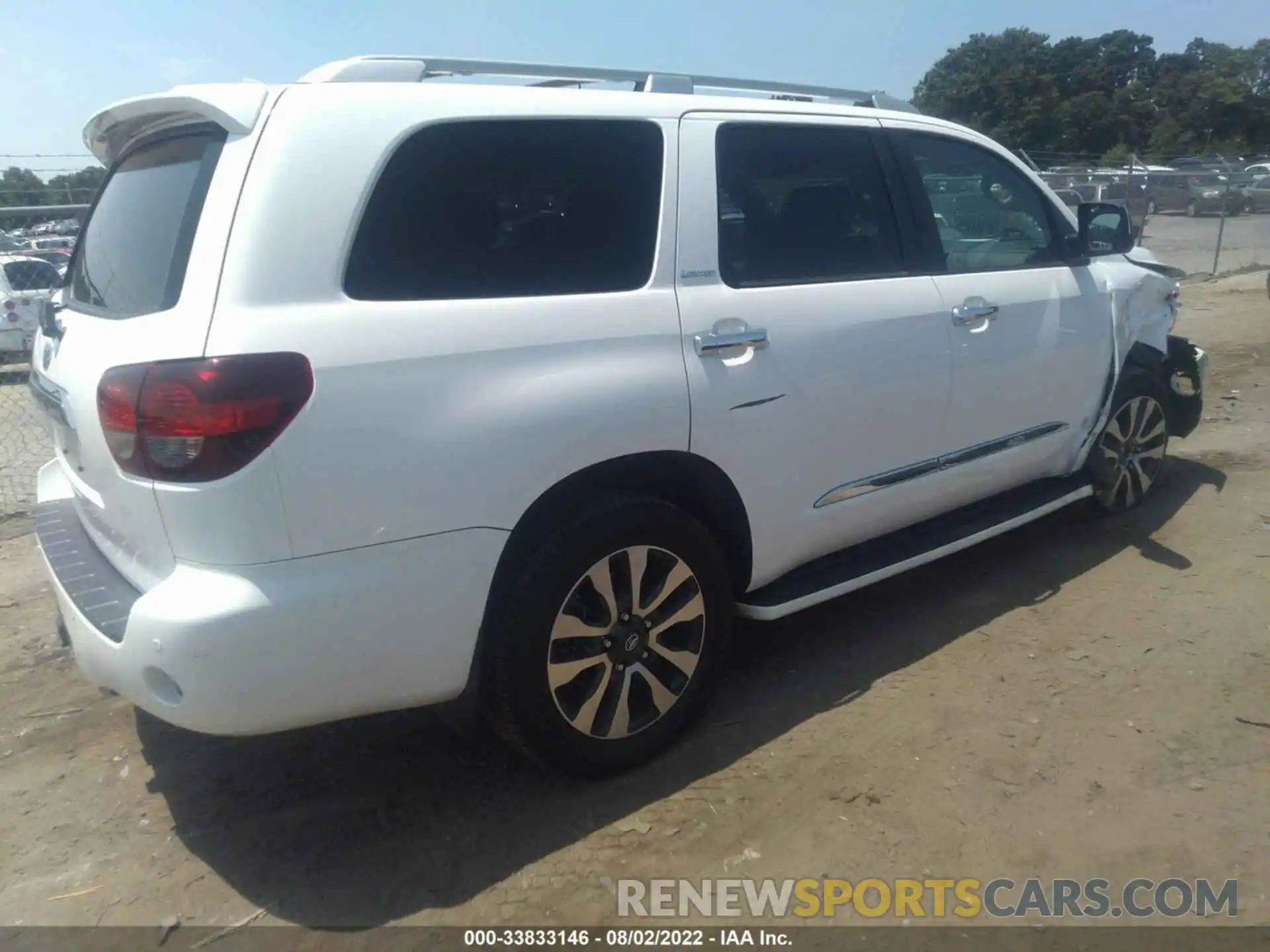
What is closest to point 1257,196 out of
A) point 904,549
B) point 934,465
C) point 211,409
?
point 934,465

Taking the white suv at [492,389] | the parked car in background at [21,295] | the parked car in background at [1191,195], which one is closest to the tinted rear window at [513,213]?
the white suv at [492,389]

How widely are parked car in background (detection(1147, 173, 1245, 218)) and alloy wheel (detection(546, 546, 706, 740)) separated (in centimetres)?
1609

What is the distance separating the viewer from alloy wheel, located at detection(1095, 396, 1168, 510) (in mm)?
4742

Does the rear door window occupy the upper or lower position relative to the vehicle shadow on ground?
upper

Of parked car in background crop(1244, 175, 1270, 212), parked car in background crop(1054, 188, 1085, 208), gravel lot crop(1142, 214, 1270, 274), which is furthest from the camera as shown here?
parked car in background crop(1244, 175, 1270, 212)

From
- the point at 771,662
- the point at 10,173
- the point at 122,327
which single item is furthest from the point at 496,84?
the point at 10,173

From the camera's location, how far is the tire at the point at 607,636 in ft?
8.77

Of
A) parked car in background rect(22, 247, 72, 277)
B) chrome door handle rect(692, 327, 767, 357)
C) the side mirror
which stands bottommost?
parked car in background rect(22, 247, 72, 277)

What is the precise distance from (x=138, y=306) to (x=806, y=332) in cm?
196

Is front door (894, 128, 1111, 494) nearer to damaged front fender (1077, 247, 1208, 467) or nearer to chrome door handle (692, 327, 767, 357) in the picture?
damaged front fender (1077, 247, 1208, 467)

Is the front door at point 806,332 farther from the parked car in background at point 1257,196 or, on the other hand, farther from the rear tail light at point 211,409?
the parked car in background at point 1257,196

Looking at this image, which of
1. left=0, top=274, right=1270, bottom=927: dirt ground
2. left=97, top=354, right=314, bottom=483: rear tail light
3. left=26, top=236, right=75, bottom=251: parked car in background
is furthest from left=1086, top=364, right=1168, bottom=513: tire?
left=26, top=236, right=75, bottom=251: parked car in background

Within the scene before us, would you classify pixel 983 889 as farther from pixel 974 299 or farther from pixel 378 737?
pixel 974 299

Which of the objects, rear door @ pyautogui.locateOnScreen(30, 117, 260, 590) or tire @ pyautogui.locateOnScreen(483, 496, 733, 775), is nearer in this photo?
rear door @ pyautogui.locateOnScreen(30, 117, 260, 590)
